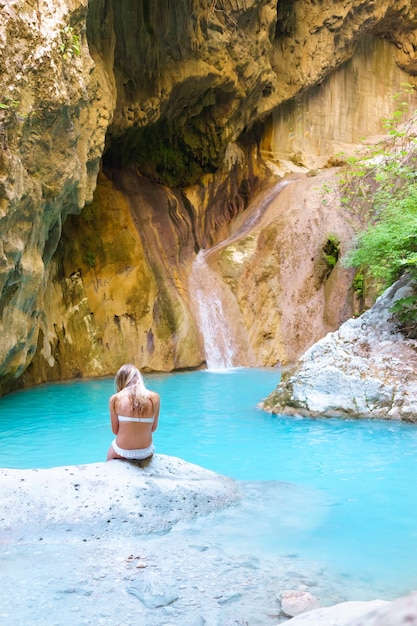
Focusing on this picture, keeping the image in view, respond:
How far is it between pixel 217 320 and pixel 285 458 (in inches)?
366

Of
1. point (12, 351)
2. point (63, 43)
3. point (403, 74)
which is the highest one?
point (403, 74)

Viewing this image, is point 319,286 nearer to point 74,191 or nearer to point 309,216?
point 309,216

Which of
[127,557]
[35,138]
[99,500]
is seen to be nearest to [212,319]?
[35,138]

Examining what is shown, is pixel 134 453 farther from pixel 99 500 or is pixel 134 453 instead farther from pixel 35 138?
pixel 35 138

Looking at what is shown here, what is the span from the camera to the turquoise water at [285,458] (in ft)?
12.9

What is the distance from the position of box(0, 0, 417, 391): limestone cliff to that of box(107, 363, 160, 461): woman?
15.4ft

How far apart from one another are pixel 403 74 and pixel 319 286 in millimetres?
12758

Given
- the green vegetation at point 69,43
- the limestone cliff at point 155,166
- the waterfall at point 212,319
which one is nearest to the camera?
the green vegetation at point 69,43

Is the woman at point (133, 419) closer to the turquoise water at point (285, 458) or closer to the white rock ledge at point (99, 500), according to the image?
the white rock ledge at point (99, 500)

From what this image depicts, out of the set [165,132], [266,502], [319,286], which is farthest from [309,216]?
A: [266,502]

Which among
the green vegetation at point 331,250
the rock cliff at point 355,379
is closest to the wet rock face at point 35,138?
the rock cliff at point 355,379

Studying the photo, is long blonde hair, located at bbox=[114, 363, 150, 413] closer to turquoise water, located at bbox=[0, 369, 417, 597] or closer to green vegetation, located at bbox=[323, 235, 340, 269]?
turquoise water, located at bbox=[0, 369, 417, 597]

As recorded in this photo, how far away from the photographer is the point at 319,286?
54.0ft

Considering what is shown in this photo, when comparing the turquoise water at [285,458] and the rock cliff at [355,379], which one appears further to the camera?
the rock cliff at [355,379]
